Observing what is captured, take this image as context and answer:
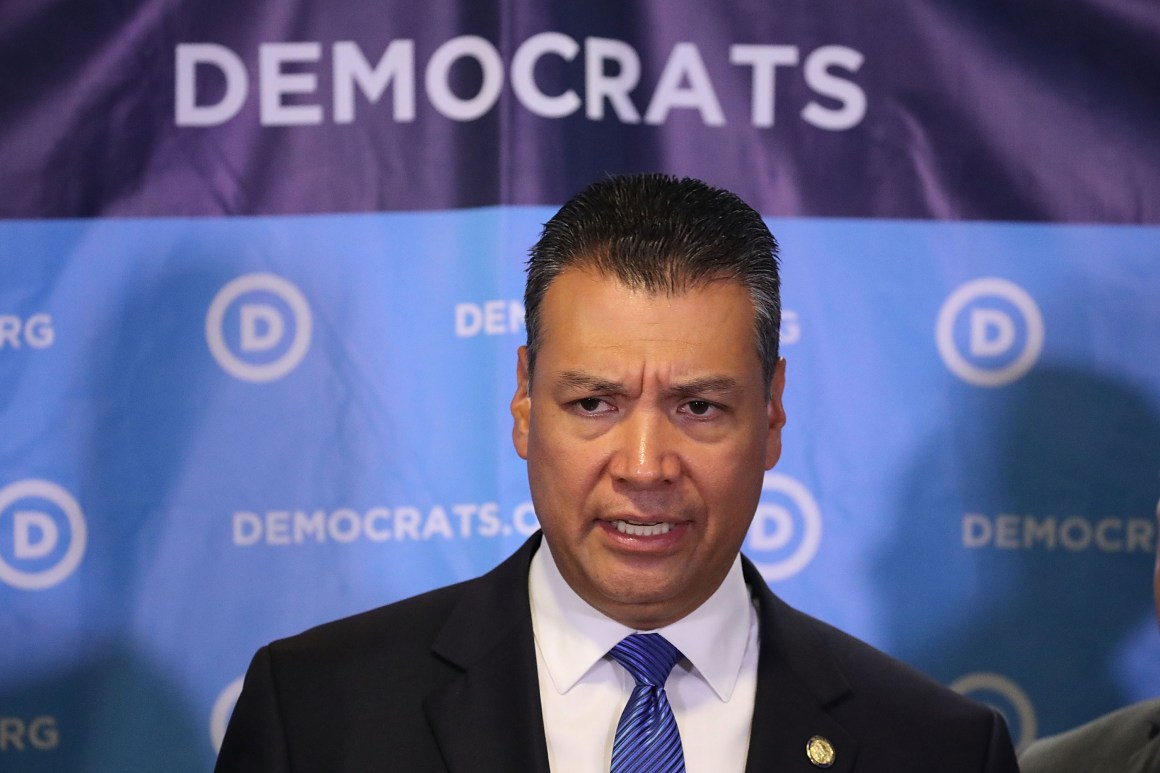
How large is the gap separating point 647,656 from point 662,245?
542mm

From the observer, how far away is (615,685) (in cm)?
185

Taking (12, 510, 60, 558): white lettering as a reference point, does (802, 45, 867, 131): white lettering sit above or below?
above

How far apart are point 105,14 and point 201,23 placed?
18 centimetres

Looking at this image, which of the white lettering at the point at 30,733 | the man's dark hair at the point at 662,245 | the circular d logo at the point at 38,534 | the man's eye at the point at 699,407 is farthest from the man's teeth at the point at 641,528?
the white lettering at the point at 30,733

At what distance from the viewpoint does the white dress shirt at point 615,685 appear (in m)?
1.82

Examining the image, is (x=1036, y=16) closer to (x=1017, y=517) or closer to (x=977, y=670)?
(x=1017, y=517)

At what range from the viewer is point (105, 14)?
262cm

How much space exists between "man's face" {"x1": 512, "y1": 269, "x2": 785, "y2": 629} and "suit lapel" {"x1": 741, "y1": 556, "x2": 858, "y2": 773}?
192mm

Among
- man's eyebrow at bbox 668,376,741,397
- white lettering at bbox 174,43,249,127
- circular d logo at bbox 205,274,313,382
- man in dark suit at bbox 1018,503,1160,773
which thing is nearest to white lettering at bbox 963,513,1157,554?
man in dark suit at bbox 1018,503,1160,773

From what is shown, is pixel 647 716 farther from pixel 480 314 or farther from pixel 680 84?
pixel 680 84

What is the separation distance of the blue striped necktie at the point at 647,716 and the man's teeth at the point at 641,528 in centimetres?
17

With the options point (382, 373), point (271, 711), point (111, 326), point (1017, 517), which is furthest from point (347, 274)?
point (1017, 517)

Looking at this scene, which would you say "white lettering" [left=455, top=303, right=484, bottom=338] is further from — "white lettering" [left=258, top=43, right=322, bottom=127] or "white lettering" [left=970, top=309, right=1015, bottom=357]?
"white lettering" [left=970, top=309, right=1015, bottom=357]

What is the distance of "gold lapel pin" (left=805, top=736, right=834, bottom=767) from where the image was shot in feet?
5.99
